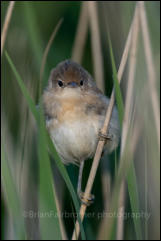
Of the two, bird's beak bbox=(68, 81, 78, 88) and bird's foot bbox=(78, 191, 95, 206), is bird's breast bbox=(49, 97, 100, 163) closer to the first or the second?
bird's beak bbox=(68, 81, 78, 88)

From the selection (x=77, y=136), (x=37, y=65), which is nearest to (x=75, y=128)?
(x=77, y=136)

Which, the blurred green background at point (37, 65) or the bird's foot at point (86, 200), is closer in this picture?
the bird's foot at point (86, 200)

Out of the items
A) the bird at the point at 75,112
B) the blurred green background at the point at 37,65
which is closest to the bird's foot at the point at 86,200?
the bird at the point at 75,112

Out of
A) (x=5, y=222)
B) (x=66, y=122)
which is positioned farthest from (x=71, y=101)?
(x=5, y=222)

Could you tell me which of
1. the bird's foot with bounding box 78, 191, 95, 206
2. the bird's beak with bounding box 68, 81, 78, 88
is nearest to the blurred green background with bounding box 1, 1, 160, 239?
the bird's foot with bounding box 78, 191, 95, 206

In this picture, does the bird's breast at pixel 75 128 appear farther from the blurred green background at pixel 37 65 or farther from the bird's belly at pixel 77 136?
the blurred green background at pixel 37 65

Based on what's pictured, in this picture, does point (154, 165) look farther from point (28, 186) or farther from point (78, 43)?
point (78, 43)
